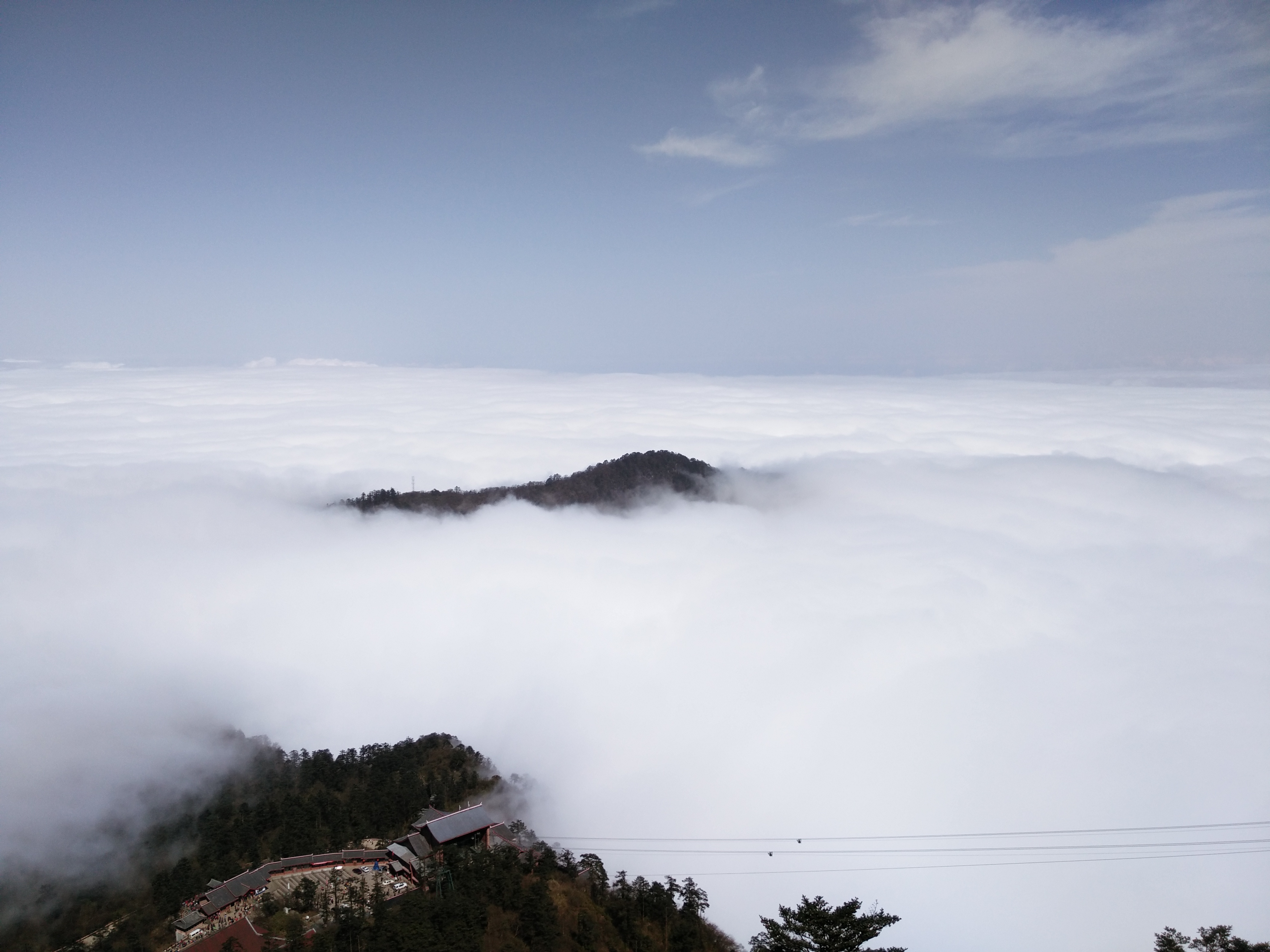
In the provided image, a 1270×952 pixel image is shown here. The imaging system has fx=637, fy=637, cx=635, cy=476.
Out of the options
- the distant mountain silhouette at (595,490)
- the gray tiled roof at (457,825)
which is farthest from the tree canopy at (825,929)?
the distant mountain silhouette at (595,490)

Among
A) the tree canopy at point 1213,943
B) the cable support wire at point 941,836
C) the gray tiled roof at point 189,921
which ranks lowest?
the cable support wire at point 941,836

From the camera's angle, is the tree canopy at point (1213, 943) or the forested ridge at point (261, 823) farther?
the forested ridge at point (261, 823)

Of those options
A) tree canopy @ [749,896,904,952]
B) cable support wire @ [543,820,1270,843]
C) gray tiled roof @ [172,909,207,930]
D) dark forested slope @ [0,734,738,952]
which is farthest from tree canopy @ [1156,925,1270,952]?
gray tiled roof @ [172,909,207,930]

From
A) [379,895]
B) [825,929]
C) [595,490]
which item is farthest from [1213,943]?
[595,490]

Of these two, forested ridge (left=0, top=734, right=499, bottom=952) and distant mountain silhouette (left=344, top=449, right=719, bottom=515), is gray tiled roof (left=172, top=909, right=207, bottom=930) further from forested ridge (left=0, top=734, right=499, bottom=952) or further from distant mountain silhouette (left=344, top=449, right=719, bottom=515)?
distant mountain silhouette (left=344, top=449, right=719, bottom=515)

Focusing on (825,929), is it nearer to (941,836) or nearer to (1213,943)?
(1213,943)

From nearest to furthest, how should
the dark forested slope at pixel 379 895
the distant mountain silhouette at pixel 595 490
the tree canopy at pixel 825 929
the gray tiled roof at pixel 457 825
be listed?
the tree canopy at pixel 825 929
the dark forested slope at pixel 379 895
the gray tiled roof at pixel 457 825
the distant mountain silhouette at pixel 595 490

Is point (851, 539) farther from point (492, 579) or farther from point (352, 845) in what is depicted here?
point (352, 845)

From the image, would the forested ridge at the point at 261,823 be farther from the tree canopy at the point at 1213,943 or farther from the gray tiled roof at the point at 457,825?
the tree canopy at the point at 1213,943
